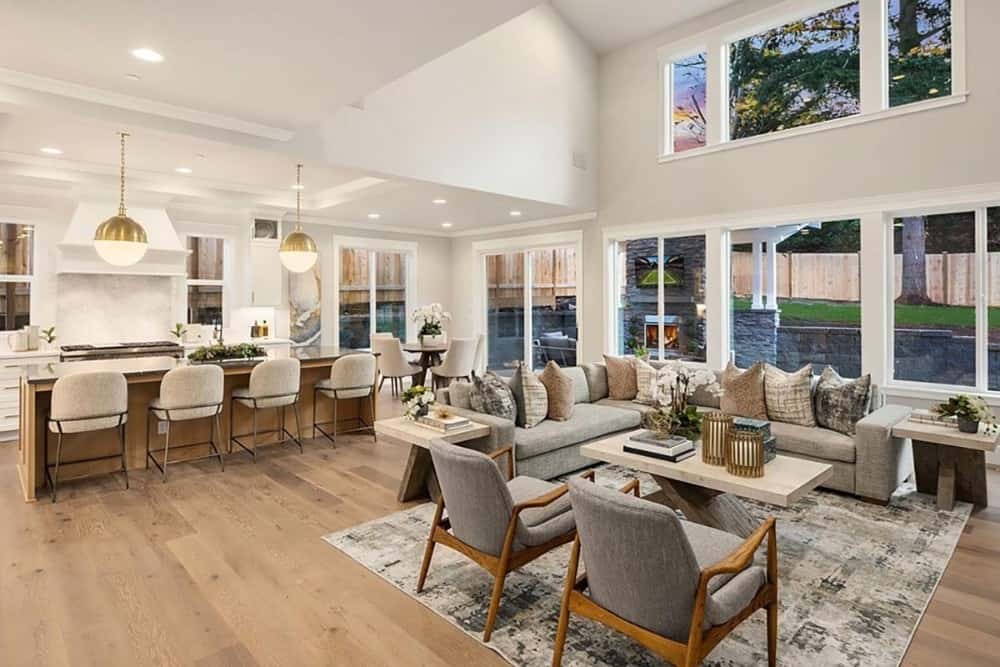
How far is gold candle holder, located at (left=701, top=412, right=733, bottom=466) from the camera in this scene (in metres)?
3.18

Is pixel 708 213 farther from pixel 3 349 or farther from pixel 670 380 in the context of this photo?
pixel 3 349

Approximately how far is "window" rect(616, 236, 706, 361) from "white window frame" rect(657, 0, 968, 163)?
116 centimetres

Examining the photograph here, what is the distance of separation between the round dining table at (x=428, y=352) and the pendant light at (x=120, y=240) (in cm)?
353

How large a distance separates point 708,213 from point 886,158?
1828 mm

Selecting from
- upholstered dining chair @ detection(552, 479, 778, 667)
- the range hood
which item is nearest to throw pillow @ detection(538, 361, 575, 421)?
upholstered dining chair @ detection(552, 479, 778, 667)

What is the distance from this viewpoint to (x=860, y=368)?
5.87 m

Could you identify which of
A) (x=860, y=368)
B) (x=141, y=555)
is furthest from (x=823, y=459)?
(x=141, y=555)

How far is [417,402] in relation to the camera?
4.05 metres

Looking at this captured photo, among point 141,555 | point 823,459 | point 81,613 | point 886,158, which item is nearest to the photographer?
point 81,613

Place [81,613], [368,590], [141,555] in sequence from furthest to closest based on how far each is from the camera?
1. [141,555]
2. [368,590]
3. [81,613]

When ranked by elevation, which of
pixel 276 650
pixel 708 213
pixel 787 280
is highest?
pixel 708 213

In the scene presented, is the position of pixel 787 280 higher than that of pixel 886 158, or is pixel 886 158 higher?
pixel 886 158

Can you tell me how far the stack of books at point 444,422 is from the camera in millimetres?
3854

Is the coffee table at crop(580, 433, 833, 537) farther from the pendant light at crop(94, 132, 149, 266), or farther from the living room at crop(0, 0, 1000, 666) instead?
the pendant light at crop(94, 132, 149, 266)
